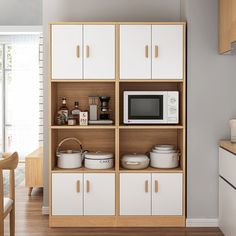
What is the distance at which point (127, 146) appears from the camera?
4617mm

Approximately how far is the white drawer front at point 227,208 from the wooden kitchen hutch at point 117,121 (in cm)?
35

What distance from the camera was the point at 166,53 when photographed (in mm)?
4230

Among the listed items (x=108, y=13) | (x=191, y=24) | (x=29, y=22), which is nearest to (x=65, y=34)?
(x=108, y=13)

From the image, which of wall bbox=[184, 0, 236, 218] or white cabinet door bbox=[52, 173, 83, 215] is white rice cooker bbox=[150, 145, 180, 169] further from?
white cabinet door bbox=[52, 173, 83, 215]

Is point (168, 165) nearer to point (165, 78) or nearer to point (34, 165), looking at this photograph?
point (165, 78)

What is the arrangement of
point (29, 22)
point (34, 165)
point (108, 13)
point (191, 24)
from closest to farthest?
point (191, 24), point (108, 13), point (34, 165), point (29, 22)

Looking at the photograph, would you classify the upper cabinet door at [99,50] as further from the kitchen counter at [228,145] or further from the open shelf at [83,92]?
the kitchen counter at [228,145]

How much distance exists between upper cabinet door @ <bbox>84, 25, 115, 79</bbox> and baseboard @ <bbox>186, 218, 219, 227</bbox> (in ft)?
4.95

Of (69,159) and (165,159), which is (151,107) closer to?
(165,159)

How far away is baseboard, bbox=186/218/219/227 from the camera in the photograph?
169 inches

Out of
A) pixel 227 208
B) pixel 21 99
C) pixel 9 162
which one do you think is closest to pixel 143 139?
pixel 227 208

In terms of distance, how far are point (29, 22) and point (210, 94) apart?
12.9 feet

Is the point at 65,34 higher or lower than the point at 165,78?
higher

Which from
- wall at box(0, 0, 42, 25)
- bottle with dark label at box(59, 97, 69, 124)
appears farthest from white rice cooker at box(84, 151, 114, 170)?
wall at box(0, 0, 42, 25)
